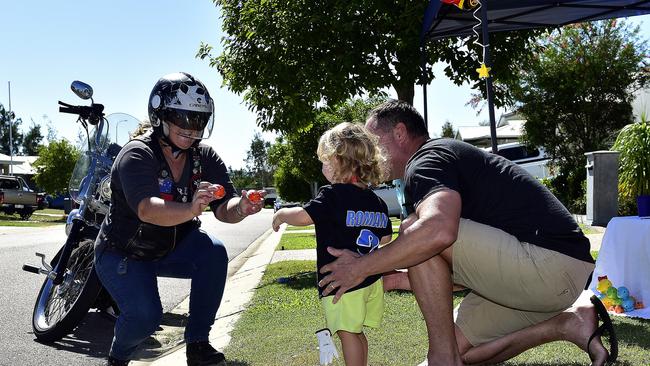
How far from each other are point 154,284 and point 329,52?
5.98 m

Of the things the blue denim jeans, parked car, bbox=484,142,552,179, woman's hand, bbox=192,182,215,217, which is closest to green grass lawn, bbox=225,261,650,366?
the blue denim jeans

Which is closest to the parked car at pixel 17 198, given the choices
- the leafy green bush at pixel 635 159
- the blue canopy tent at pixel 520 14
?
the leafy green bush at pixel 635 159

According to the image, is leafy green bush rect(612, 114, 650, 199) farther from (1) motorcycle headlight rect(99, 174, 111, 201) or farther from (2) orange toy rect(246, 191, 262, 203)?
(2) orange toy rect(246, 191, 262, 203)

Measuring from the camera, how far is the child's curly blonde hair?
3697mm

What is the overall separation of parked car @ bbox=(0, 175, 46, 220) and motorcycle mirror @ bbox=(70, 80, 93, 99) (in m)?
30.7

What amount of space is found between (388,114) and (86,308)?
291 centimetres

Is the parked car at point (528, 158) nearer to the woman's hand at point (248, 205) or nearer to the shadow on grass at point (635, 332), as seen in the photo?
the shadow on grass at point (635, 332)

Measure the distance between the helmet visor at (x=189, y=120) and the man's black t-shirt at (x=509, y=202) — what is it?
122 centimetres

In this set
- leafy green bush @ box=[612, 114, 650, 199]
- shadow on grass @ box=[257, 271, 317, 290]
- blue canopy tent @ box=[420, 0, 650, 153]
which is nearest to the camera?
blue canopy tent @ box=[420, 0, 650, 153]

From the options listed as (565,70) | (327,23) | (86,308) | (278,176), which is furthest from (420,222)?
(278,176)

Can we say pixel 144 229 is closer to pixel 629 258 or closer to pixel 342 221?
pixel 342 221

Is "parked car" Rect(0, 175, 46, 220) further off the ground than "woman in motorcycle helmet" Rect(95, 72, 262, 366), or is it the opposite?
"woman in motorcycle helmet" Rect(95, 72, 262, 366)

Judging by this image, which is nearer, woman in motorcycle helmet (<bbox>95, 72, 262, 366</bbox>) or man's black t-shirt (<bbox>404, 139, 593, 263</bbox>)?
man's black t-shirt (<bbox>404, 139, 593, 263</bbox>)

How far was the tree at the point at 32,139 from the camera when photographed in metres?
107
